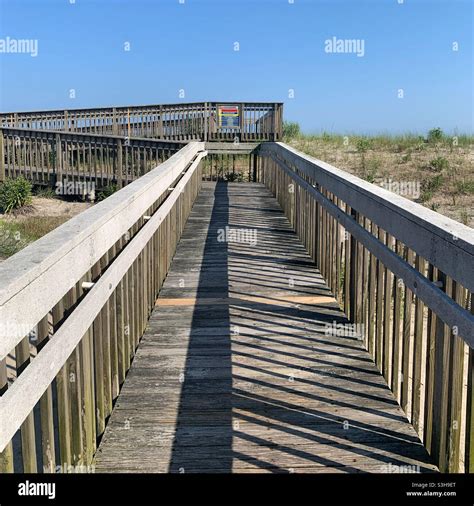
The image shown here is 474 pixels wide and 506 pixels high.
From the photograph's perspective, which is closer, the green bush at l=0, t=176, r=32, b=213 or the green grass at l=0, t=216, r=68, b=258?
the green grass at l=0, t=216, r=68, b=258

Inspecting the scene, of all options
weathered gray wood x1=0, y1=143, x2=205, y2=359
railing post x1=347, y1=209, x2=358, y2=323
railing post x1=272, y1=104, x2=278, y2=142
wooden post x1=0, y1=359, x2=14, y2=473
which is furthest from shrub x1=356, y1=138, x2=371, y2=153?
wooden post x1=0, y1=359, x2=14, y2=473

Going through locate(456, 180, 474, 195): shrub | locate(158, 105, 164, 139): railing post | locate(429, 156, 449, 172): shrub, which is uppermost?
locate(158, 105, 164, 139): railing post

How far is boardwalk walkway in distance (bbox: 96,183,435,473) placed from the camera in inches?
122

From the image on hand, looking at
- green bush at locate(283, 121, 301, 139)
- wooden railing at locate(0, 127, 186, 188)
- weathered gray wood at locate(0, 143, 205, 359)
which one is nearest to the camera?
weathered gray wood at locate(0, 143, 205, 359)

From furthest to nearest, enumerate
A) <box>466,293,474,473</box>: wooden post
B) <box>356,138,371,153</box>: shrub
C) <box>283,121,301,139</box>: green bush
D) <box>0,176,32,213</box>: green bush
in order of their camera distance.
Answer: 1. <box>283,121,301,139</box>: green bush
2. <box>356,138,371,153</box>: shrub
3. <box>0,176,32,213</box>: green bush
4. <box>466,293,474,473</box>: wooden post

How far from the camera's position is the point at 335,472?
2.97 metres

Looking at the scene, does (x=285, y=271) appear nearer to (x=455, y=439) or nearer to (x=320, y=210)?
(x=320, y=210)

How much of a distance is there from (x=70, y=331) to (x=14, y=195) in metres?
18.6

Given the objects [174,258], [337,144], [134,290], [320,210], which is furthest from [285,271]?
[337,144]

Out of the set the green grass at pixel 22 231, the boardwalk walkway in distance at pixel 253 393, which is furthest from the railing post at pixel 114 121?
the boardwalk walkway in distance at pixel 253 393

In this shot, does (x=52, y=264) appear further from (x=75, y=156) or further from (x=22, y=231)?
(x=75, y=156)

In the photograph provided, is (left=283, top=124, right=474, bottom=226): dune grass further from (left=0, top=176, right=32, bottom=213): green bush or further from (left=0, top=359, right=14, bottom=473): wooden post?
(left=0, top=359, right=14, bottom=473): wooden post

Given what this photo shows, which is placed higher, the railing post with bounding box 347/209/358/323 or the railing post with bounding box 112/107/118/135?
the railing post with bounding box 112/107/118/135

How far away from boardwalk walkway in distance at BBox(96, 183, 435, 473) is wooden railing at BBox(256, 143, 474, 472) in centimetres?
16
